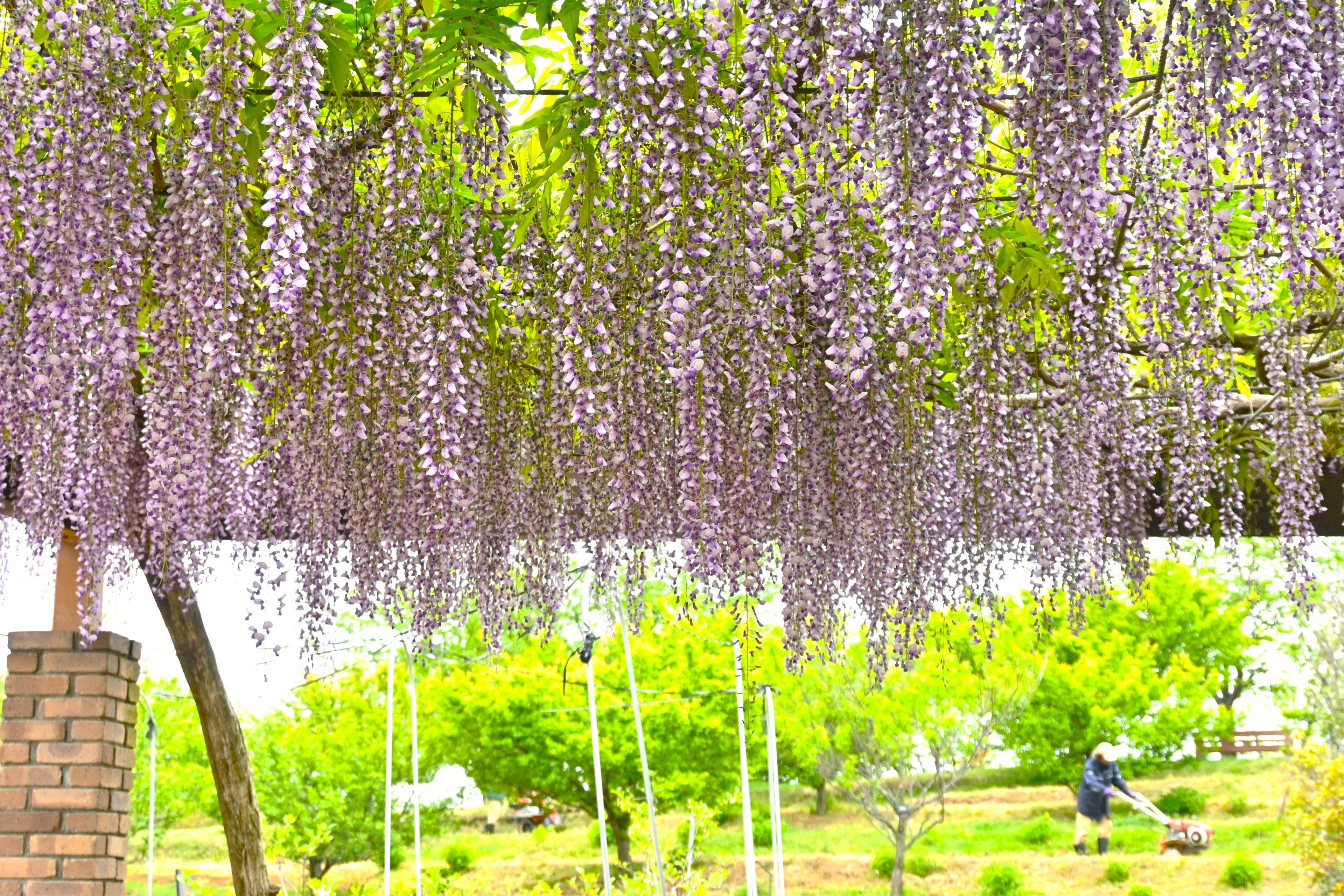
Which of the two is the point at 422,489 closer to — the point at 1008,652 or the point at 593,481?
the point at 593,481

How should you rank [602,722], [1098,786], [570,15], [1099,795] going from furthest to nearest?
[1099,795] → [1098,786] → [602,722] → [570,15]

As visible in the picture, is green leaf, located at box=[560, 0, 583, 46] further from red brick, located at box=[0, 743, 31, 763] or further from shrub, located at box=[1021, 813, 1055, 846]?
shrub, located at box=[1021, 813, 1055, 846]

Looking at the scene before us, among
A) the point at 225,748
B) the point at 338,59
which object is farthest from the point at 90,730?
the point at 338,59

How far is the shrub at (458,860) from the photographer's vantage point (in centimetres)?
1457

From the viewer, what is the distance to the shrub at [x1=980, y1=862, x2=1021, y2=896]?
12789mm

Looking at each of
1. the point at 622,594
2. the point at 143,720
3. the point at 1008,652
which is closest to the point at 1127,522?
the point at 622,594

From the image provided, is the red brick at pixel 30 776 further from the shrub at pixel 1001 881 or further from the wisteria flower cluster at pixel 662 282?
the shrub at pixel 1001 881

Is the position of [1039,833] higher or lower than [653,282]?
lower

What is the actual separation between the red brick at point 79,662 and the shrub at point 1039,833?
39.7 feet

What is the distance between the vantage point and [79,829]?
4023 mm

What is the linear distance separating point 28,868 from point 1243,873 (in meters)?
11.6

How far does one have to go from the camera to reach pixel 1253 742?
55.8 ft

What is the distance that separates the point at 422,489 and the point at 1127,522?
2345 mm

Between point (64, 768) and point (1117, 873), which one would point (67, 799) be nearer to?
point (64, 768)
